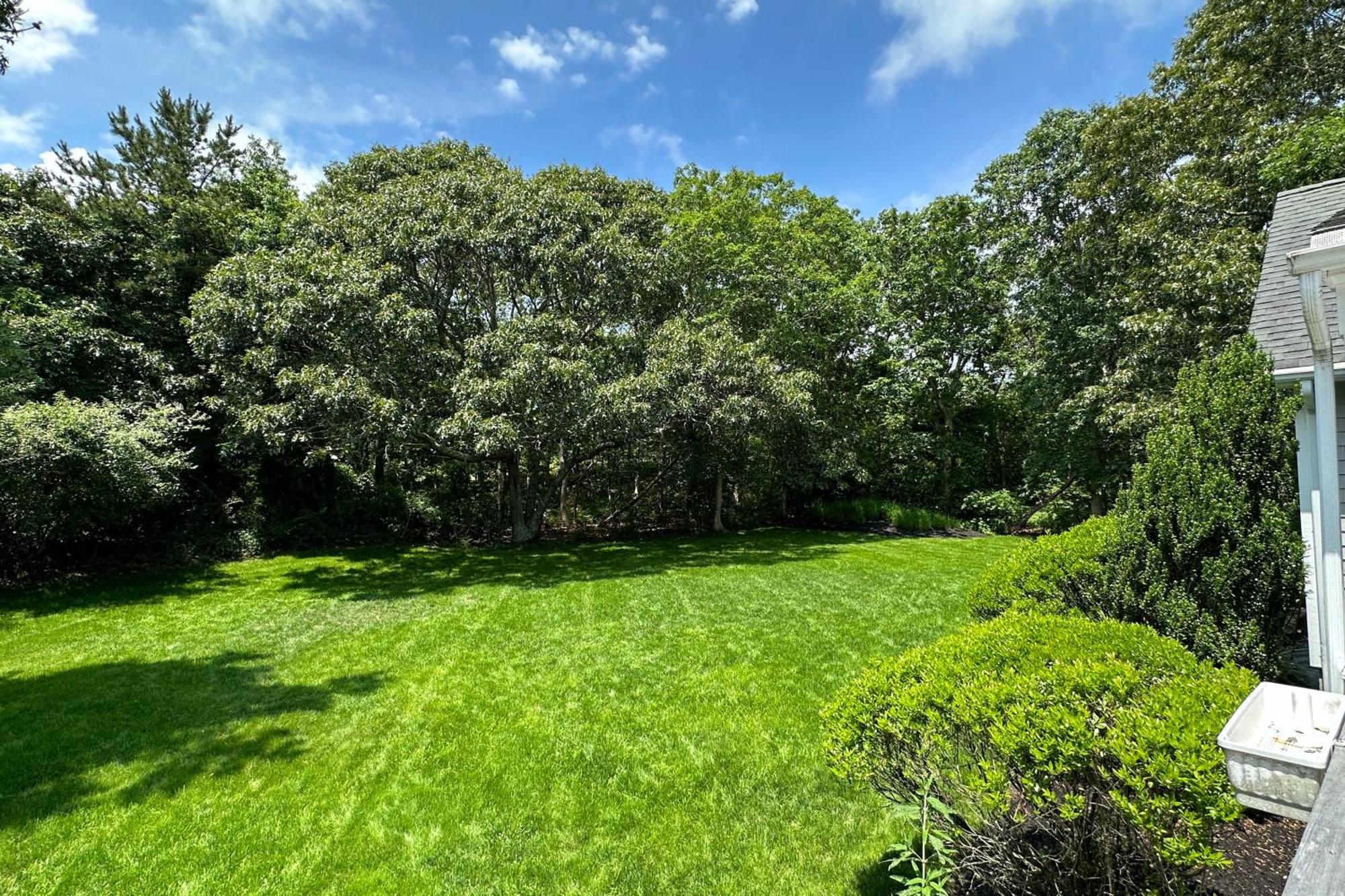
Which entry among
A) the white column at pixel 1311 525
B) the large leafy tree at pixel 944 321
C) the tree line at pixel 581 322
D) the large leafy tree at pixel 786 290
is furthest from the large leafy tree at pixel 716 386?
the white column at pixel 1311 525

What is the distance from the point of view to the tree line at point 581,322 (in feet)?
29.3

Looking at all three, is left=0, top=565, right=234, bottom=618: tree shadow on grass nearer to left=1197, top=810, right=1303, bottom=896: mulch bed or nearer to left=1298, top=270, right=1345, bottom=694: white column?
left=1197, top=810, right=1303, bottom=896: mulch bed

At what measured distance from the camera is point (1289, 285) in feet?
16.6

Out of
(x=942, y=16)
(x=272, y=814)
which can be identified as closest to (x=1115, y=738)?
(x=272, y=814)

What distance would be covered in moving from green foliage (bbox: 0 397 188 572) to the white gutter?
40.1 feet

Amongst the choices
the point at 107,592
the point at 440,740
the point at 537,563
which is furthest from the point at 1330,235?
the point at 107,592

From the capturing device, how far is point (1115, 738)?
71.0 inches

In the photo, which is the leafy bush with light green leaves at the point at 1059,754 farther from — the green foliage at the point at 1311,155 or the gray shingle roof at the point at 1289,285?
the green foliage at the point at 1311,155

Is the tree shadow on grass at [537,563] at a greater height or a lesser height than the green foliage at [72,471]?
lesser

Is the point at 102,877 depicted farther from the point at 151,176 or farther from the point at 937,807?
the point at 151,176

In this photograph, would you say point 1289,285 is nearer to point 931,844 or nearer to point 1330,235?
point 1330,235

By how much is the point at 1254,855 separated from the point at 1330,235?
9.73 ft

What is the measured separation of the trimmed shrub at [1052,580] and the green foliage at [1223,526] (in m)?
0.16

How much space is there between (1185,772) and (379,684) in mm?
5209
